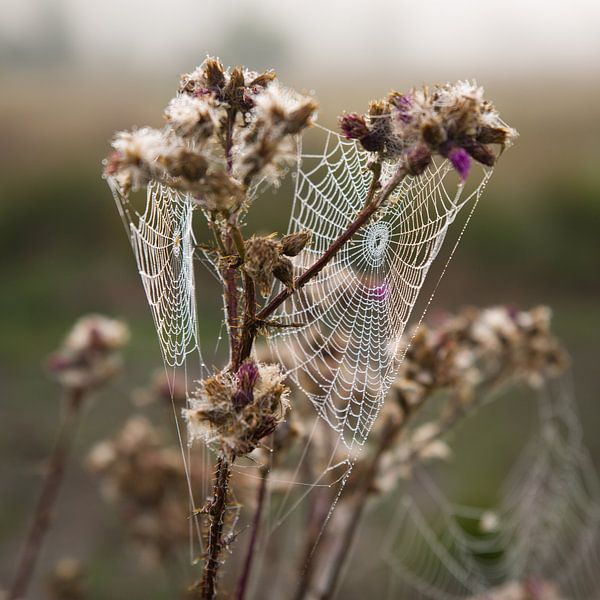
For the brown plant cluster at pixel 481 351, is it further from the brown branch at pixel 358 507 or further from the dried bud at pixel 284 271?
the dried bud at pixel 284 271

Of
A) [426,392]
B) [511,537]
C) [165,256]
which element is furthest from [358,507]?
[511,537]

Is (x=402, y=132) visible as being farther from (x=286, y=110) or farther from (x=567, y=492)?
(x=567, y=492)

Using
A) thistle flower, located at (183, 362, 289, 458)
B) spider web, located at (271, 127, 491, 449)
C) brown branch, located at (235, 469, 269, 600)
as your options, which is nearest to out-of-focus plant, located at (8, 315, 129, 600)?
spider web, located at (271, 127, 491, 449)

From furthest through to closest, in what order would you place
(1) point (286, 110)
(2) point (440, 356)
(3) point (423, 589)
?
(3) point (423, 589), (2) point (440, 356), (1) point (286, 110)

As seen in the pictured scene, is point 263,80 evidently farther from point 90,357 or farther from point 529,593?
point 529,593

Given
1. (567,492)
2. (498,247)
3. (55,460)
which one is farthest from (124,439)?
(498,247)

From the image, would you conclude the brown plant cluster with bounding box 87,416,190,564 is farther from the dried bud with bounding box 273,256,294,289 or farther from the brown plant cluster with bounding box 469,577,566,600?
the dried bud with bounding box 273,256,294,289
